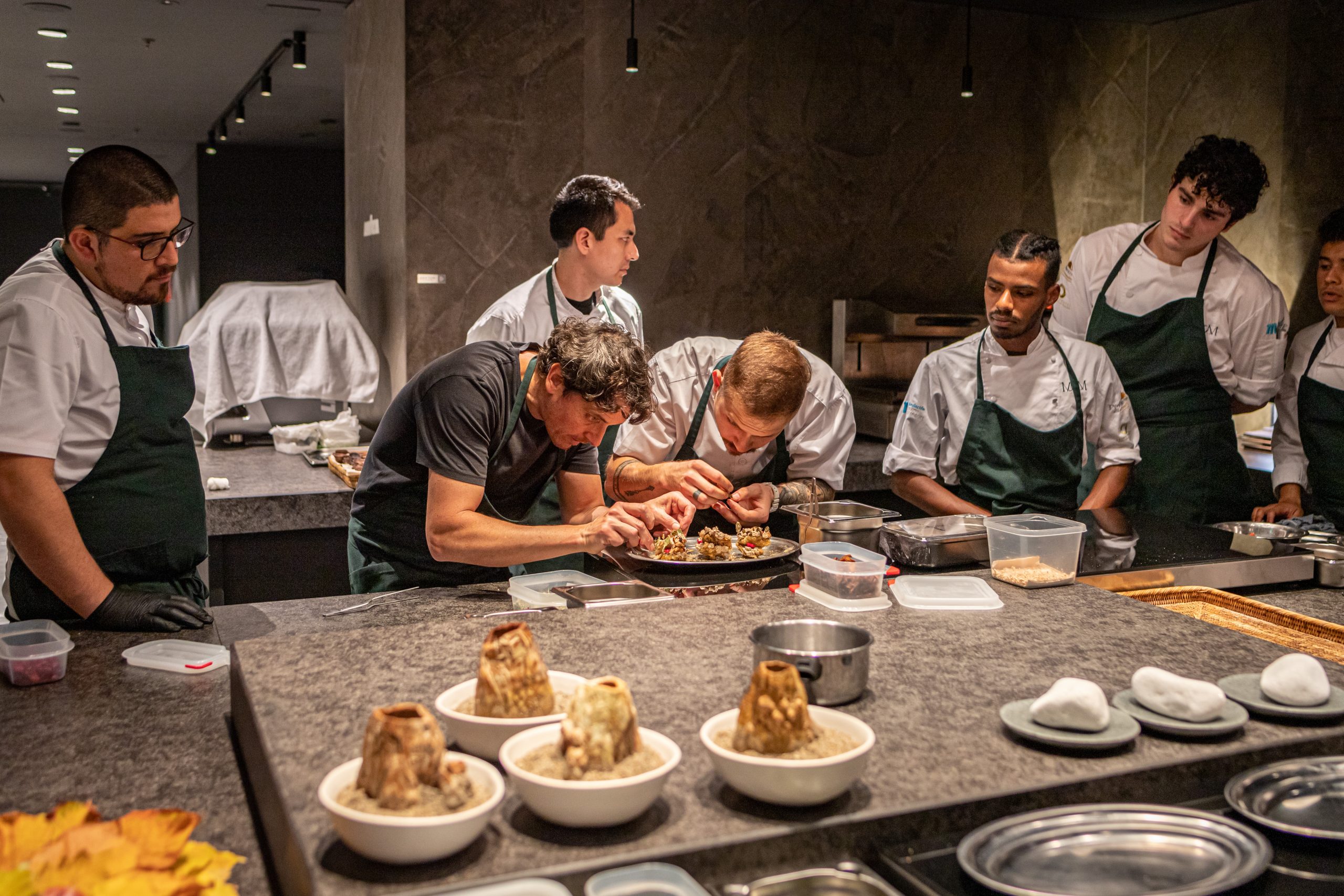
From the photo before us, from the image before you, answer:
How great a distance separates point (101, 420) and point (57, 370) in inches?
5.3

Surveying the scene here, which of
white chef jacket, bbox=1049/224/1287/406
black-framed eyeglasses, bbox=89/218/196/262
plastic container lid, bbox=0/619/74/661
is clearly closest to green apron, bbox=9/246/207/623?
black-framed eyeglasses, bbox=89/218/196/262

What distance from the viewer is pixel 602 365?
2322mm

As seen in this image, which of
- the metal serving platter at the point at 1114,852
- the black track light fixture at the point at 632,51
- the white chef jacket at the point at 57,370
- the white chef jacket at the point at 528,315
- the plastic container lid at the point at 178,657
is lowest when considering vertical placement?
the metal serving platter at the point at 1114,852

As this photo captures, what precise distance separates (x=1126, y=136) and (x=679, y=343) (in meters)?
3.69

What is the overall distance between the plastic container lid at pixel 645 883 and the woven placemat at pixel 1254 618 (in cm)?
128

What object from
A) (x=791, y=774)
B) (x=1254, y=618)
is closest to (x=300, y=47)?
(x=1254, y=618)

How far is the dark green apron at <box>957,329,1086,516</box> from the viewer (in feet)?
10.5

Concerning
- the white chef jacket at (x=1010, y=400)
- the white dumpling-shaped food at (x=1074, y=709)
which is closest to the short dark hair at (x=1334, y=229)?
the white chef jacket at (x=1010, y=400)

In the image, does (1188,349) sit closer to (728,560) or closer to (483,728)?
(728,560)

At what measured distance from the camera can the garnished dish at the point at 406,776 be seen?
106cm

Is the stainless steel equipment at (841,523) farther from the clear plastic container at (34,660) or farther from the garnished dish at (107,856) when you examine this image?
the garnished dish at (107,856)

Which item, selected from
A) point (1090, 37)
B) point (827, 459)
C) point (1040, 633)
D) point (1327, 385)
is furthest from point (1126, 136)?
point (1040, 633)

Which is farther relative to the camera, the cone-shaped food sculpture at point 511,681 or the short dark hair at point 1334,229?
the short dark hair at point 1334,229

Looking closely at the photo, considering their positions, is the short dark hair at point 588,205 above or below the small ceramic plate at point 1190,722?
above
